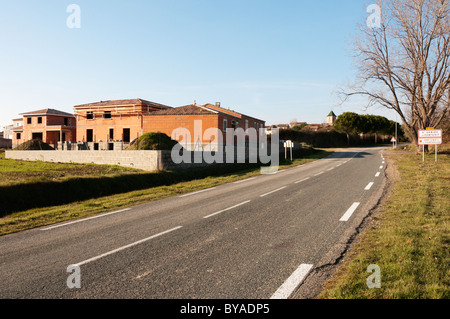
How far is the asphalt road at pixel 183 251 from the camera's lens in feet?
13.1

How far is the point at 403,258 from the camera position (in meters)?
4.59

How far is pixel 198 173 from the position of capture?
68.5 ft

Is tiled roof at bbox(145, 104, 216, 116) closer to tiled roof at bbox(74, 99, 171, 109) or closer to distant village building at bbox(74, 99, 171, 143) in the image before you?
distant village building at bbox(74, 99, 171, 143)

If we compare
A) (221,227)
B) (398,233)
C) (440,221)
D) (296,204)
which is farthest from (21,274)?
(440,221)

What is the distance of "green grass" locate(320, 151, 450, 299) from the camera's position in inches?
142

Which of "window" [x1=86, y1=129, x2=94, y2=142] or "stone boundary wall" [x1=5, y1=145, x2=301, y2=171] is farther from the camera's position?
"window" [x1=86, y1=129, x2=94, y2=142]

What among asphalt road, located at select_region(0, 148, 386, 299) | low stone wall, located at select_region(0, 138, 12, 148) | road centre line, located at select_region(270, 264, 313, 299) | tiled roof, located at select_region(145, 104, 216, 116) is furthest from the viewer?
low stone wall, located at select_region(0, 138, 12, 148)

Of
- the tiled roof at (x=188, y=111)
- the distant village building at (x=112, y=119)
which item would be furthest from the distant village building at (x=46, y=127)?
the tiled roof at (x=188, y=111)

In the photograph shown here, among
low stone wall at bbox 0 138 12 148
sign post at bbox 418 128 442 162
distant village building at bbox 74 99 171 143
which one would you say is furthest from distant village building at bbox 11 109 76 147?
sign post at bbox 418 128 442 162

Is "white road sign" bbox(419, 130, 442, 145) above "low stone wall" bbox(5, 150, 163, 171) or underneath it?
above

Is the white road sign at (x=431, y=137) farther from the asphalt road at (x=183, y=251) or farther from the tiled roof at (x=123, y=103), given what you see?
the tiled roof at (x=123, y=103)

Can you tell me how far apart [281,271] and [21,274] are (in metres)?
3.93

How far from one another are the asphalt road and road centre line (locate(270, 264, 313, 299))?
1 centimetres
